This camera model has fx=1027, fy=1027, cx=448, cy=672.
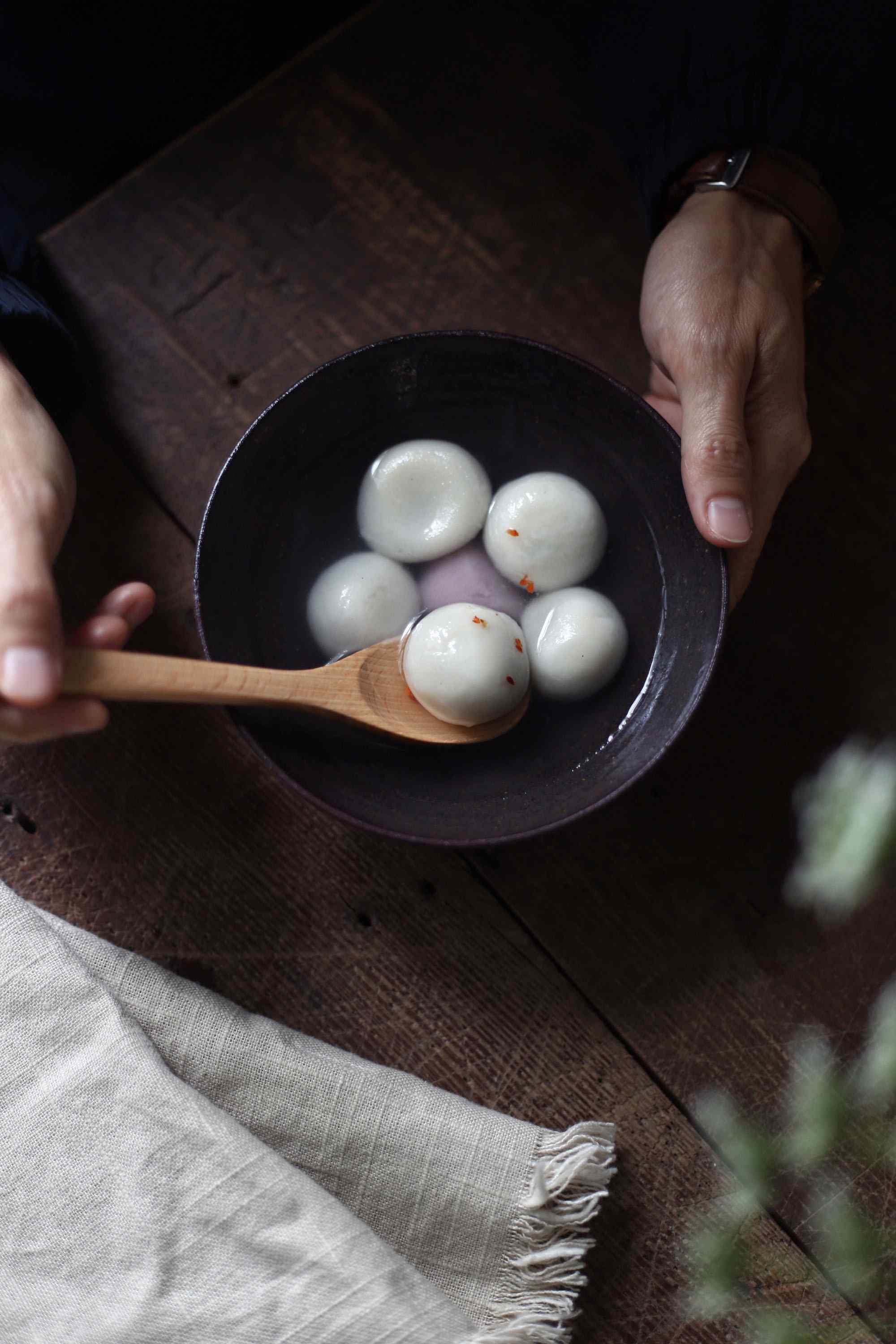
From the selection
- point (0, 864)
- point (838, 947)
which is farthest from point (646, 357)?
point (0, 864)

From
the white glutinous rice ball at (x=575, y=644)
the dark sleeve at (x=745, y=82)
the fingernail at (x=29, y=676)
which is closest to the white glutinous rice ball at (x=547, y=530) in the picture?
the white glutinous rice ball at (x=575, y=644)

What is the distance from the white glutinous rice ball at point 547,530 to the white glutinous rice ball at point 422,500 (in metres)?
0.02

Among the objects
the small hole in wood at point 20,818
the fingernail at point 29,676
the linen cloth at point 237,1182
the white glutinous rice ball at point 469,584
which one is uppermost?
the fingernail at point 29,676

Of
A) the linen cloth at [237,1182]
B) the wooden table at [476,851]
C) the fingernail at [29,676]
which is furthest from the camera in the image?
the wooden table at [476,851]

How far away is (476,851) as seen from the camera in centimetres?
76

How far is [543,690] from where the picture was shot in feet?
2.45

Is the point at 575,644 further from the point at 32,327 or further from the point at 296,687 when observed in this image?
the point at 32,327

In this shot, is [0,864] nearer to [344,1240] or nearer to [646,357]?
[344,1240]

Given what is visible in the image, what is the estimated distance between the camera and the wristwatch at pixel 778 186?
0.76 meters

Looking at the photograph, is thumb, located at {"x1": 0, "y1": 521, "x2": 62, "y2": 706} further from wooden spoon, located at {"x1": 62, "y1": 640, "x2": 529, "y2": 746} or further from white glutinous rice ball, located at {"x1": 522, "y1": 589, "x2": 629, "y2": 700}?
white glutinous rice ball, located at {"x1": 522, "y1": 589, "x2": 629, "y2": 700}

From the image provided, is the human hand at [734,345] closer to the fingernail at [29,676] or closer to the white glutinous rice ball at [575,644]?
the white glutinous rice ball at [575,644]

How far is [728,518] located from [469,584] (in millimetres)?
214

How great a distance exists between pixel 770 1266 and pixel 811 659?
17.1 inches

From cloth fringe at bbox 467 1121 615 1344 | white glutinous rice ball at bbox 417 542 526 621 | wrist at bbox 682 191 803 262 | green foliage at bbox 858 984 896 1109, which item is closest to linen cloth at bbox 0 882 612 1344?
cloth fringe at bbox 467 1121 615 1344
